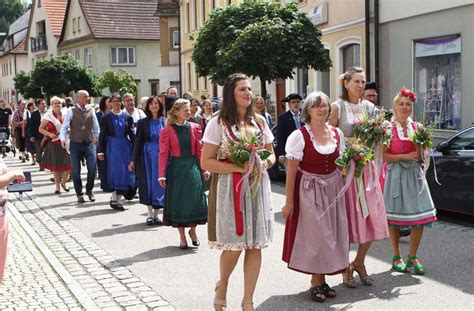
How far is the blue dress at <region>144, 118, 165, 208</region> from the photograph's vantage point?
9.96 metres

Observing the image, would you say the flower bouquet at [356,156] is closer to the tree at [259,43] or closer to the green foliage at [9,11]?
the tree at [259,43]

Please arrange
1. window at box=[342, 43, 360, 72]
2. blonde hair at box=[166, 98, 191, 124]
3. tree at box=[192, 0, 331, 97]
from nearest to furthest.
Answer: blonde hair at box=[166, 98, 191, 124]
tree at box=[192, 0, 331, 97]
window at box=[342, 43, 360, 72]

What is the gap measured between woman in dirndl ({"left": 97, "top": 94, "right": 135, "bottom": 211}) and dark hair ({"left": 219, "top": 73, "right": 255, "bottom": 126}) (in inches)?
255

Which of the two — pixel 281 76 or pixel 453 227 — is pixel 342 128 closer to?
pixel 453 227

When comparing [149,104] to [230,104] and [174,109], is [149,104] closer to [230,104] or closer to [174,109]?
[174,109]

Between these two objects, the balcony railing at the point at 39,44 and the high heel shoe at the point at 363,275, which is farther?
the balcony railing at the point at 39,44

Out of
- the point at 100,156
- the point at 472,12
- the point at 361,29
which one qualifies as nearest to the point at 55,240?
the point at 100,156

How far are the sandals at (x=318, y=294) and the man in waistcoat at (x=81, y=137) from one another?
7.41 metres

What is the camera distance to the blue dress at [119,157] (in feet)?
38.7

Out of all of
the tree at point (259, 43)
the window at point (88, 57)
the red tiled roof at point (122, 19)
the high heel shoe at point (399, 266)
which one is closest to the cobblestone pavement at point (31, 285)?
the high heel shoe at point (399, 266)

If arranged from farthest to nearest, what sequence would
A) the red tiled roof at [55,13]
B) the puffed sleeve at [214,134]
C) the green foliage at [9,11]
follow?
1. the green foliage at [9,11]
2. the red tiled roof at [55,13]
3. the puffed sleeve at [214,134]

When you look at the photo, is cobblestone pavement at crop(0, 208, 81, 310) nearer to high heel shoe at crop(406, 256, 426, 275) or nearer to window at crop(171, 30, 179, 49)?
high heel shoe at crop(406, 256, 426, 275)

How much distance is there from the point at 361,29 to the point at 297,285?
49.4 feet

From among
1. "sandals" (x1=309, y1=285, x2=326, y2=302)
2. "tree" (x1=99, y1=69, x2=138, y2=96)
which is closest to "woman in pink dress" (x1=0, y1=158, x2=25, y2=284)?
"sandals" (x1=309, y1=285, x2=326, y2=302)
